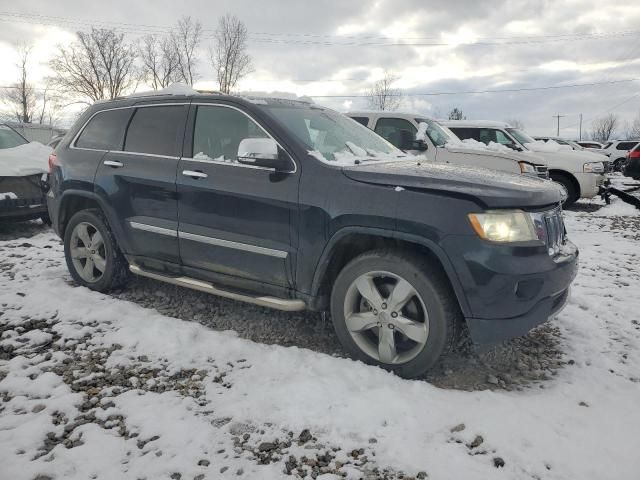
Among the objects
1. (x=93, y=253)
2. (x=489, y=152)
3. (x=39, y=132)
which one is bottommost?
(x=93, y=253)

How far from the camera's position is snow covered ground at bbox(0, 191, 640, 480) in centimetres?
223

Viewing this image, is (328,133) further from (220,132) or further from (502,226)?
(502,226)

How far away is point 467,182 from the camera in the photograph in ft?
9.29

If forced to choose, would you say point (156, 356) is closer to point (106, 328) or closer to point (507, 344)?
point (106, 328)

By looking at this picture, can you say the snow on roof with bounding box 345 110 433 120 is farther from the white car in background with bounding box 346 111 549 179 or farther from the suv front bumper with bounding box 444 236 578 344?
the suv front bumper with bounding box 444 236 578 344

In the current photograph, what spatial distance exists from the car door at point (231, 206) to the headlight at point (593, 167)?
29.4 feet

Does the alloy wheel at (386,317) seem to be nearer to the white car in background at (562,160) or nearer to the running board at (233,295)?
the running board at (233,295)

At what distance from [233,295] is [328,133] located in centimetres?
148

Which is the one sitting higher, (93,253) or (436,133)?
(436,133)

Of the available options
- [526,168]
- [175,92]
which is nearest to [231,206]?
[175,92]

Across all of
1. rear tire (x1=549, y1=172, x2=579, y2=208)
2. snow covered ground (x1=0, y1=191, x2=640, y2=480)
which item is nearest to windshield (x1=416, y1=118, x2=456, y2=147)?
rear tire (x1=549, y1=172, x2=579, y2=208)

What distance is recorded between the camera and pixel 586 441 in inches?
93.6

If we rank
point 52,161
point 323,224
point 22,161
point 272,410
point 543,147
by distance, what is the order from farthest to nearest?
point 543,147 < point 22,161 < point 52,161 < point 323,224 < point 272,410

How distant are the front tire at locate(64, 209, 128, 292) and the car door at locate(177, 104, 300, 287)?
965 millimetres
